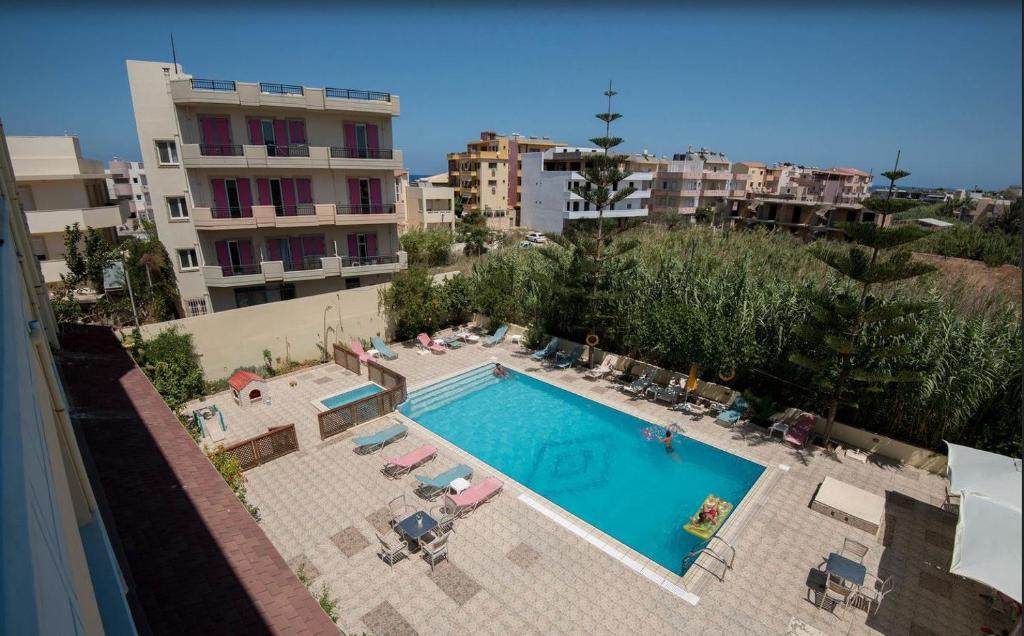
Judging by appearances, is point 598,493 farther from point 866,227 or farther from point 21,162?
point 21,162

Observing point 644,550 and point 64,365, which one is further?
point 64,365

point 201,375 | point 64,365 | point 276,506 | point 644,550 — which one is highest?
point 64,365

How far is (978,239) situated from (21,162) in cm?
4639

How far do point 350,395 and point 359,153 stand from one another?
9975 millimetres

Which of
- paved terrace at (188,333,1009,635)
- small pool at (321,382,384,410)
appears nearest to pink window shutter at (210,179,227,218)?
small pool at (321,382,384,410)

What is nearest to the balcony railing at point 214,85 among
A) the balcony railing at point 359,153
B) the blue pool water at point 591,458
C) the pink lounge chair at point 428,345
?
the balcony railing at point 359,153

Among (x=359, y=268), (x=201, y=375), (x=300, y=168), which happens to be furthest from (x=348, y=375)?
(x=300, y=168)

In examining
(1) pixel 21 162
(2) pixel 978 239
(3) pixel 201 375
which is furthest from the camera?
(2) pixel 978 239

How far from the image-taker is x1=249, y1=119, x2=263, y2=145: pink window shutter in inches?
666

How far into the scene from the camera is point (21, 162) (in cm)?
1964

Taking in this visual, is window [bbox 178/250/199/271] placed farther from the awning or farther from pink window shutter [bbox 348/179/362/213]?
the awning

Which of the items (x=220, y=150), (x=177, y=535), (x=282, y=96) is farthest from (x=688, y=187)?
(x=177, y=535)

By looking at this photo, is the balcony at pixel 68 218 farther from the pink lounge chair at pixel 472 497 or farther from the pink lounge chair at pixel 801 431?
the pink lounge chair at pixel 801 431

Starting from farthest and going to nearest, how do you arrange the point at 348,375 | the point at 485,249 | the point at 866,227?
1. the point at 485,249
2. the point at 348,375
3. the point at 866,227
